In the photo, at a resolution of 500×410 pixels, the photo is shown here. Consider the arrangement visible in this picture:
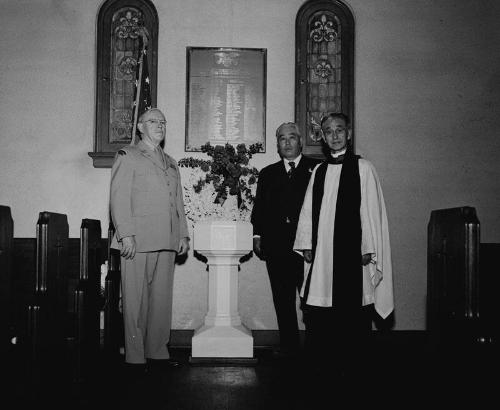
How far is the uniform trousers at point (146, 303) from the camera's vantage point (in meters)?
3.58

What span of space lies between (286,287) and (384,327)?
127 cm

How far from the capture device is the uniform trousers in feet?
11.7

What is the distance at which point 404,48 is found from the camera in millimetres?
4922

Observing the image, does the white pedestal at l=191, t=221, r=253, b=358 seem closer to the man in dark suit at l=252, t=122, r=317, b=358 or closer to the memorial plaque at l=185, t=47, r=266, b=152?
the man in dark suit at l=252, t=122, r=317, b=358

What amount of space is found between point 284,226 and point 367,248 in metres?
0.77

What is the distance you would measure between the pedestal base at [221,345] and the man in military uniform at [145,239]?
27cm

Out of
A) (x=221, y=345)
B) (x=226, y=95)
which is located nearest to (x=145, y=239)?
(x=221, y=345)

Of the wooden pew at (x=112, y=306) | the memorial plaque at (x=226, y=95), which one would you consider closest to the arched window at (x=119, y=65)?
the memorial plaque at (x=226, y=95)

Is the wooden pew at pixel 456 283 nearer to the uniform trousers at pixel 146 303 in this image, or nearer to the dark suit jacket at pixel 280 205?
the dark suit jacket at pixel 280 205

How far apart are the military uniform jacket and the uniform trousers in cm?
11

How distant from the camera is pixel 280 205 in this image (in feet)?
13.5

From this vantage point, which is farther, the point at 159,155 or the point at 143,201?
the point at 159,155

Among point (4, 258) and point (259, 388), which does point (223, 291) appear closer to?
point (259, 388)

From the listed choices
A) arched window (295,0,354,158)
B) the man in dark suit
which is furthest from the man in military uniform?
arched window (295,0,354,158)
